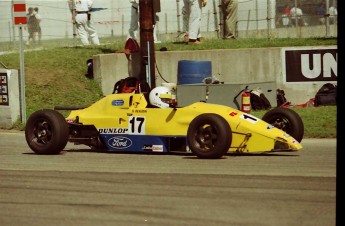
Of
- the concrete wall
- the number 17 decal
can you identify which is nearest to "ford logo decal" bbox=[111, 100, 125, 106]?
the number 17 decal

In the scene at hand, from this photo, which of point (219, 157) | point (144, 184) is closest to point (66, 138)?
point (219, 157)

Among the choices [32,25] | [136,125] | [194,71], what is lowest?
[136,125]

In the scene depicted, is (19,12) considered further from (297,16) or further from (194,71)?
(297,16)

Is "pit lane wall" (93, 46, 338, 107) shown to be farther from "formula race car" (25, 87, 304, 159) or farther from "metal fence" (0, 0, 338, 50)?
"formula race car" (25, 87, 304, 159)

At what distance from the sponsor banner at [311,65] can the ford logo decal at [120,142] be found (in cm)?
880

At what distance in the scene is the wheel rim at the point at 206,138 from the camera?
1193 cm

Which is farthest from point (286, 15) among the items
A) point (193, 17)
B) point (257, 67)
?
point (257, 67)

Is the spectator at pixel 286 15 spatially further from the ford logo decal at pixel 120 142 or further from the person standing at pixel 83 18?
the ford logo decal at pixel 120 142

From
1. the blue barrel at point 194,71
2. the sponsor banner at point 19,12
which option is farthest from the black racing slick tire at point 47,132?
the blue barrel at point 194,71

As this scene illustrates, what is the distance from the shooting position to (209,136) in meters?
12.0

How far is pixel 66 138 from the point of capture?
13.2 meters

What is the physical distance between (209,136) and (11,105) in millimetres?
7822

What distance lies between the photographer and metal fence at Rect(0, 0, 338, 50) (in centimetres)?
2664

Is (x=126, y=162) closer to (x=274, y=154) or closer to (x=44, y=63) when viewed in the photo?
(x=274, y=154)
